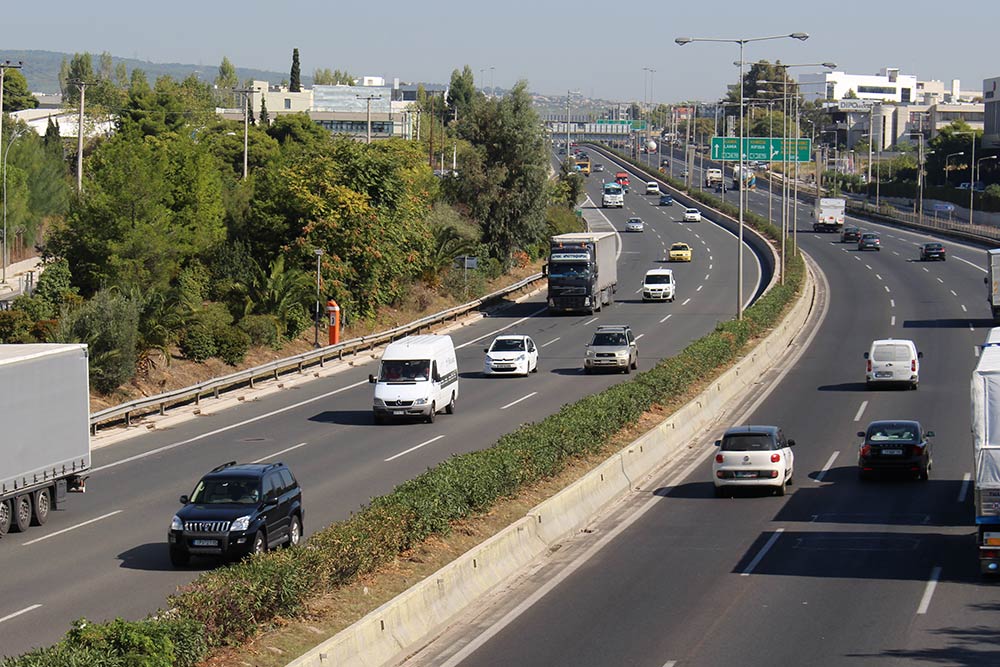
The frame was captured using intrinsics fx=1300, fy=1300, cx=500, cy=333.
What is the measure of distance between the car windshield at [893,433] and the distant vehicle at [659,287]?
3960 centimetres

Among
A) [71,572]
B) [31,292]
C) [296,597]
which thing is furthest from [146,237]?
[296,597]

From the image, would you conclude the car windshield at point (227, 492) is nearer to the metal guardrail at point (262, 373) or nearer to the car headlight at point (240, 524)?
the car headlight at point (240, 524)

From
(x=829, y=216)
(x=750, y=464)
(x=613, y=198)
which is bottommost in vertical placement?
(x=750, y=464)

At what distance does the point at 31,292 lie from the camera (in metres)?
50.8

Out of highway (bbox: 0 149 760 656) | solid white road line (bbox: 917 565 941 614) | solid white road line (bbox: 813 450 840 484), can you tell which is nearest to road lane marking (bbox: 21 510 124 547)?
highway (bbox: 0 149 760 656)

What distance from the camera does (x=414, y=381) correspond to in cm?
3734

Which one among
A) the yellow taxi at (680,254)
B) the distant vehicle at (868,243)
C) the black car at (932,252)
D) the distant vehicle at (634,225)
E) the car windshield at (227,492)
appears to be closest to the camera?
the car windshield at (227,492)

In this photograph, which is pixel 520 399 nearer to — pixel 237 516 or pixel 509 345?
pixel 509 345

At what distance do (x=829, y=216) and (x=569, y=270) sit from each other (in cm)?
5756

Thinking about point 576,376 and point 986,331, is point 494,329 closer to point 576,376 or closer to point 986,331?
point 576,376

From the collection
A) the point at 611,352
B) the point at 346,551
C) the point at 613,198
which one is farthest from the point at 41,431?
the point at 613,198

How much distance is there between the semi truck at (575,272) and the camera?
2480 inches

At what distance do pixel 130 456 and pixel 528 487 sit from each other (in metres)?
12.6

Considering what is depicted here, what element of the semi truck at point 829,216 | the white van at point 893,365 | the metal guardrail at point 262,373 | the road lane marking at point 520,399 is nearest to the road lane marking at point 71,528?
the metal guardrail at point 262,373
